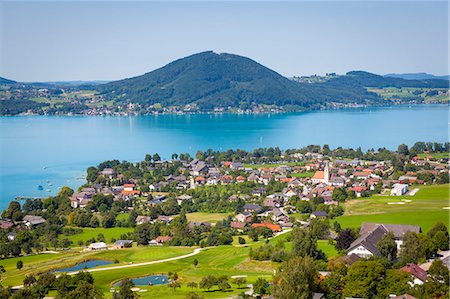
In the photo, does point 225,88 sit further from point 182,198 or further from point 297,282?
point 297,282

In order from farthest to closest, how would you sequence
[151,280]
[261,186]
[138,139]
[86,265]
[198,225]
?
[138,139]
[261,186]
[198,225]
[86,265]
[151,280]

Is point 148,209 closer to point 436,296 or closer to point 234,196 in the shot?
point 234,196

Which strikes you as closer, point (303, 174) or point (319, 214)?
point (319, 214)

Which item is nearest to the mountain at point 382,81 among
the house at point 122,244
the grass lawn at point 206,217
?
the grass lawn at point 206,217

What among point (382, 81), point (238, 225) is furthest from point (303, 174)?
point (382, 81)

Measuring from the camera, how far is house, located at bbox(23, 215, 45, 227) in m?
24.2

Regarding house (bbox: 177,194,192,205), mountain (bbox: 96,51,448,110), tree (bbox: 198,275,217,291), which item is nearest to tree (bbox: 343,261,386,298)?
tree (bbox: 198,275,217,291)

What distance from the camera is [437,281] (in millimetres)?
12359

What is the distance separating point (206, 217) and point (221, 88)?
9319 centimetres

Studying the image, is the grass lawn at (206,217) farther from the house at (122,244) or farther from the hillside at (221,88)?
the hillside at (221,88)

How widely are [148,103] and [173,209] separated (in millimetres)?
83906

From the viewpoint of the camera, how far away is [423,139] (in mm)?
53438

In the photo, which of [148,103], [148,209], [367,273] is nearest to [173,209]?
[148,209]

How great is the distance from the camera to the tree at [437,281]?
11836 millimetres
